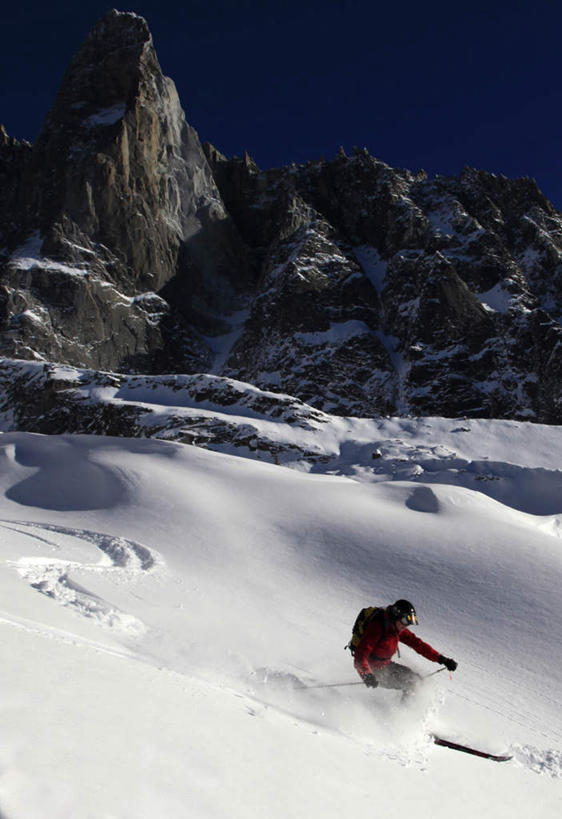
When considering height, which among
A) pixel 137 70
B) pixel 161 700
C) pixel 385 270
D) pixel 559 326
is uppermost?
pixel 137 70

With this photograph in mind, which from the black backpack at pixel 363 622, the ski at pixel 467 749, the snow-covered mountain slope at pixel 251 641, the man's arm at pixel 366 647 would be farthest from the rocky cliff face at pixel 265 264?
the ski at pixel 467 749

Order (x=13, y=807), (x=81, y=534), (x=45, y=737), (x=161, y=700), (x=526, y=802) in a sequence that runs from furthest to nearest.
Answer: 1. (x=81, y=534)
2. (x=526, y=802)
3. (x=161, y=700)
4. (x=45, y=737)
5. (x=13, y=807)

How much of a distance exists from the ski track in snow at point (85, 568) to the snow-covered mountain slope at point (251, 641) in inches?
2.3

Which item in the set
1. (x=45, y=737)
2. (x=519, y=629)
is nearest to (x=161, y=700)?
→ (x=45, y=737)

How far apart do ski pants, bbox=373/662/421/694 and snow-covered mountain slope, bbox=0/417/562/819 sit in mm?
173

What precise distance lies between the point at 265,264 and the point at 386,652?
342ft

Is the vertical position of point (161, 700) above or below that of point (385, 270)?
below

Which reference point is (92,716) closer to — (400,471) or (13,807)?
(13,807)

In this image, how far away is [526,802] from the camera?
14.7 ft

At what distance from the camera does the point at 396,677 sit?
246 inches

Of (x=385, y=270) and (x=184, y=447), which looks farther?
(x=385, y=270)

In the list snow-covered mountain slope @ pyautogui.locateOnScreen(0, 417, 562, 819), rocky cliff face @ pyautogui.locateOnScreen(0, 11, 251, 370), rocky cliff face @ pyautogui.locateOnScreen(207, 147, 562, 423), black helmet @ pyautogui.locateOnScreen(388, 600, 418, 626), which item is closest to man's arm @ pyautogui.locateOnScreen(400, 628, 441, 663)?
black helmet @ pyautogui.locateOnScreen(388, 600, 418, 626)

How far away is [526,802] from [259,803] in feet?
8.74

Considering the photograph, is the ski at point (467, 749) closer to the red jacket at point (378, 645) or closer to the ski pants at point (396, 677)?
the ski pants at point (396, 677)
